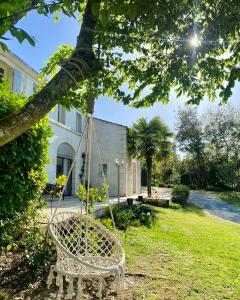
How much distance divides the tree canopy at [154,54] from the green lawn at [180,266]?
309 centimetres

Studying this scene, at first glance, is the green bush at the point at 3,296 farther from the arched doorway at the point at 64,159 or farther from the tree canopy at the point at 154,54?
the arched doorway at the point at 64,159

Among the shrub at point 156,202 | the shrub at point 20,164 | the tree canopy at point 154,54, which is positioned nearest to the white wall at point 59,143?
the shrub at point 156,202

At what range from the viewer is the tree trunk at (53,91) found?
2.58 m

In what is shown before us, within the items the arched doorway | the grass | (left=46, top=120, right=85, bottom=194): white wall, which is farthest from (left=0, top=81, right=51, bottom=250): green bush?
the grass

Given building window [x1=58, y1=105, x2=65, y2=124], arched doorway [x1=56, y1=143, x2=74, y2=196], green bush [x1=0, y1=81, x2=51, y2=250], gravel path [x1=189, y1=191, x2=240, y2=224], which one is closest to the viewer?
green bush [x1=0, y1=81, x2=51, y2=250]

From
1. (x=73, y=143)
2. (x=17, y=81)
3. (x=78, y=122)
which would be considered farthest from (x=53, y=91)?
(x=78, y=122)

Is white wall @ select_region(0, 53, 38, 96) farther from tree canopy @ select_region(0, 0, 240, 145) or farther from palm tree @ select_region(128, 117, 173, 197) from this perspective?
palm tree @ select_region(128, 117, 173, 197)

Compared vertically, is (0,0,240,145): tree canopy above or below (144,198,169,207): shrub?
above

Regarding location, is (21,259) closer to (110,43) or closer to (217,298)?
(217,298)

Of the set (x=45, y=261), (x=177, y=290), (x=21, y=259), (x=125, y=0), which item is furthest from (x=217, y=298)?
(x=125, y=0)

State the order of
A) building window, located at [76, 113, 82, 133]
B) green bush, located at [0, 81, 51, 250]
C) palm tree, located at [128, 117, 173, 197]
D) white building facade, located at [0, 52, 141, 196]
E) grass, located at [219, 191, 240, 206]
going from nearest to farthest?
green bush, located at [0, 81, 51, 250] < white building facade, located at [0, 52, 141, 196] < building window, located at [76, 113, 82, 133] < palm tree, located at [128, 117, 173, 197] < grass, located at [219, 191, 240, 206]

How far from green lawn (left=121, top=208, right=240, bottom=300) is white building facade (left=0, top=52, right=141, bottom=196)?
16.5ft

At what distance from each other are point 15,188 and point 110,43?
2713 millimetres

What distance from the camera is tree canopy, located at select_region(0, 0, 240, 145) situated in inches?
128
